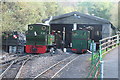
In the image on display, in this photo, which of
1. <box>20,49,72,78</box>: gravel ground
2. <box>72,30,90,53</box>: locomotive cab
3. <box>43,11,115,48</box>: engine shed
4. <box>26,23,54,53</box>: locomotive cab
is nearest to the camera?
<box>20,49,72,78</box>: gravel ground

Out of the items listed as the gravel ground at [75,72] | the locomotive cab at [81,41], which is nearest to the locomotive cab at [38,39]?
the locomotive cab at [81,41]

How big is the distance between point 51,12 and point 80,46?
28763 mm

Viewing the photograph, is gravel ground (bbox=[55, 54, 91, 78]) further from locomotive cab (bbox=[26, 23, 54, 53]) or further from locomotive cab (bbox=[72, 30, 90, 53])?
locomotive cab (bbox=[72, 30, 90, 53])

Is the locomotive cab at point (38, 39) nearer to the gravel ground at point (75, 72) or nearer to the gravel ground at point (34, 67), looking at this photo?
the gravel ground at point (34, 67)

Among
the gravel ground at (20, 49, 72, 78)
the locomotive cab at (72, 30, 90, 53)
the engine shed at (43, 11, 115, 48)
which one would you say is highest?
the engine shed at (43, 11, 115, 48)

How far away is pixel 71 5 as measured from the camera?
276 ft

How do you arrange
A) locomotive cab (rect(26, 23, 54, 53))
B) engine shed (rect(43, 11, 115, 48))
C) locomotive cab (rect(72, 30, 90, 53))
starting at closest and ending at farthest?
locomotive cab (rect(26, 23, 54, 53)), locomotive cab (rect(72, 30, 90, 53)), engine shed (rect(43, 11, 115, 48))

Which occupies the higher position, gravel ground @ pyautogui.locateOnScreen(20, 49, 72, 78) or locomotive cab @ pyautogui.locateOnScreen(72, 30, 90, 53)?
locomotive cab @ pyautogui.locateOnScreen(72, 30, 90, 53)

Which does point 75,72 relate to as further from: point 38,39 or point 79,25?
point 79,25

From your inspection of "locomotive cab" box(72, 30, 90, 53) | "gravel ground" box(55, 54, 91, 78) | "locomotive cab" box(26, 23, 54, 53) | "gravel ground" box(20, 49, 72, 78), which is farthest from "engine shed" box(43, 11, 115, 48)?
"gravel ground" box(55, 54, 91, 78)

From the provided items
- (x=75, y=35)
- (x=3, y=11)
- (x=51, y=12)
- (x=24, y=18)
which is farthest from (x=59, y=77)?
(x=51, y=12)

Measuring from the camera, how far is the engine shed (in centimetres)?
2483

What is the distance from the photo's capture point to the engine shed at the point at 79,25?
24.8 meters

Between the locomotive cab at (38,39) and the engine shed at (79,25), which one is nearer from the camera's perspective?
the locomotive cab at (38,39)
